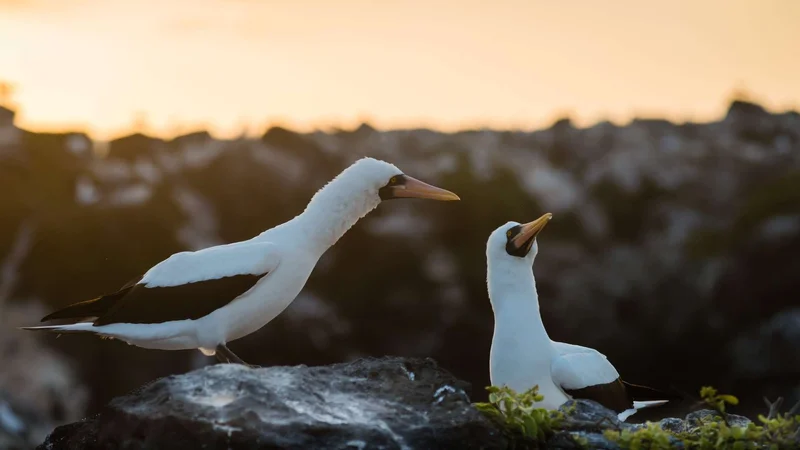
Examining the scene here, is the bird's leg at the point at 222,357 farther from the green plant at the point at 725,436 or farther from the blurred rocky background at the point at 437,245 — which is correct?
the blurred rocky background at the point at 437,245

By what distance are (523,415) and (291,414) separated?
1.24 meters

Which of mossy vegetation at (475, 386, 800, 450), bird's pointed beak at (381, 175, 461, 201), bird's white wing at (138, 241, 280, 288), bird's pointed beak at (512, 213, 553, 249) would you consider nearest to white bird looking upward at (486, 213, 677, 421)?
bird's pointed beak at (512, 213, 553, 249)

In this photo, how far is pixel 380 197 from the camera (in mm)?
6629

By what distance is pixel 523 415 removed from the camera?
529 cm

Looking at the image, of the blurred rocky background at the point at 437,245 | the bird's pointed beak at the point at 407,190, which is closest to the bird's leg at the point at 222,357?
the bird's pointed beak at the point at 407,190

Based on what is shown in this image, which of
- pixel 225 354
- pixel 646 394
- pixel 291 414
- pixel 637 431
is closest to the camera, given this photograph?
pixel 291 414

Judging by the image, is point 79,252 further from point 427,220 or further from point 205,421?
point 205,421

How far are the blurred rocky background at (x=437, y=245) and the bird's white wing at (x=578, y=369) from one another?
14288mm

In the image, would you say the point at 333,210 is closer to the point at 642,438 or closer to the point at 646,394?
the point at 642,438

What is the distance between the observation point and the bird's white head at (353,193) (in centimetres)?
651

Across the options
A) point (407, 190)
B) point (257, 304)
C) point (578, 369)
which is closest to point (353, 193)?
point (407, 190)

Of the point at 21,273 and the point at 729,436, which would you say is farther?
the point at 21,273

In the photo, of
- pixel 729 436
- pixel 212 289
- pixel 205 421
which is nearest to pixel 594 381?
pixel 729 436

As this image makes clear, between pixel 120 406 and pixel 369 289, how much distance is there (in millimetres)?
17821
